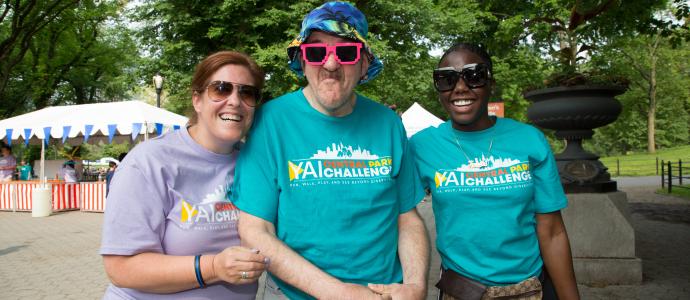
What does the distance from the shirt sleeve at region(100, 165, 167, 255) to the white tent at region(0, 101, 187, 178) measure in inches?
451

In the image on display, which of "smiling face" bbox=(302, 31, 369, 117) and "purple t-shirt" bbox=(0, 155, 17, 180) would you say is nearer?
"smiling face" bbox=(302, 31, 369, 117)

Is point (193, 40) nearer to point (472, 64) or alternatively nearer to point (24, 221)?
point (24, 221)

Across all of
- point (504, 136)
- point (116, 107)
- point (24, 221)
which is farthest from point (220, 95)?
point (24, 221)

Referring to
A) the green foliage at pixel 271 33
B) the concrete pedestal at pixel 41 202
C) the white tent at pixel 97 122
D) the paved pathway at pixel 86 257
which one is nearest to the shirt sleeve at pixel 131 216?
the paved pathway at pixel 86 257

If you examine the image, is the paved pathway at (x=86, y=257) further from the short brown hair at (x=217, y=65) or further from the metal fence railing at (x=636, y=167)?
the metal fence railing at (x=636, y=167)

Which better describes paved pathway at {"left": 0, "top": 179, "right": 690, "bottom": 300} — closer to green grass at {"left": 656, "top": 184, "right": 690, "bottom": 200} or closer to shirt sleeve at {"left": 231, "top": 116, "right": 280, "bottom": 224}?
green grass at {"left": 656, "top": 184, "right": 690, "bottom": 200}

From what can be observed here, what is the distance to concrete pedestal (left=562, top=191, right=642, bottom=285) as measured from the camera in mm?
5562

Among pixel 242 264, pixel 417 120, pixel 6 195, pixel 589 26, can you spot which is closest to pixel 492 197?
pixel 242 264

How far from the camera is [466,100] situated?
2334 mm

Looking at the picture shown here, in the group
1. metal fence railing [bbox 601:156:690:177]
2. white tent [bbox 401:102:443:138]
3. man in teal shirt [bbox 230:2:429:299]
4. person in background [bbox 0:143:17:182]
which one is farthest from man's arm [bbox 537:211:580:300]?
metal fence railing [bbox 601:156:690:177]

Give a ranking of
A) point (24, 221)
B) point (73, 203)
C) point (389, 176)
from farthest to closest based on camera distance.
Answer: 1. point (73, 203)
2. point (24, 221)
3. point (389, 176)

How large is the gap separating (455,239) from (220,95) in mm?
1255

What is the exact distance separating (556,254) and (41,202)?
15.7 m

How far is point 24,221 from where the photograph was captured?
13102 millimetres
